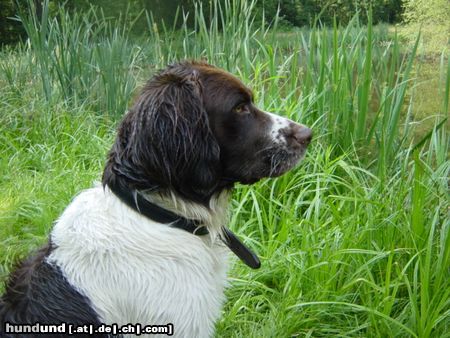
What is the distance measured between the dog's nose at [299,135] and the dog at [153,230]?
154mm

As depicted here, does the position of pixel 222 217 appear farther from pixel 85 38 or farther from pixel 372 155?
pixel 85 38

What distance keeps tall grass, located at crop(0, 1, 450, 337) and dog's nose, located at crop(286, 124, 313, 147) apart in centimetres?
56

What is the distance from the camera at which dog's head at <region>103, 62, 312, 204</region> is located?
180 cm

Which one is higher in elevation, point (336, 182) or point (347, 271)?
point (336, 182)

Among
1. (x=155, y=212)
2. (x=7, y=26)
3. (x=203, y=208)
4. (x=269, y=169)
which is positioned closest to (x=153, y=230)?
(x=155, y=212)

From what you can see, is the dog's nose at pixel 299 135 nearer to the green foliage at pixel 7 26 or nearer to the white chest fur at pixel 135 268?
the white chest fur at pixel 135 268

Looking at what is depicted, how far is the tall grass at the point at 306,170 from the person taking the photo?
2.41 m

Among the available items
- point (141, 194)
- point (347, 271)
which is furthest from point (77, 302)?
point (347, 271)

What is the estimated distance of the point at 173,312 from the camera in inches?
68.4

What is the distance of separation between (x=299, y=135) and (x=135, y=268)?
0.82 meters

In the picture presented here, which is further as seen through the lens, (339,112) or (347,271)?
(339,112)

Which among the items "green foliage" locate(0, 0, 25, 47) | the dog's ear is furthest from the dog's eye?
"green foliage" locate(0, 0, 25, 47)

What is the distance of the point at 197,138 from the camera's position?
1.85 metres

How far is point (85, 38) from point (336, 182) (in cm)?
323
